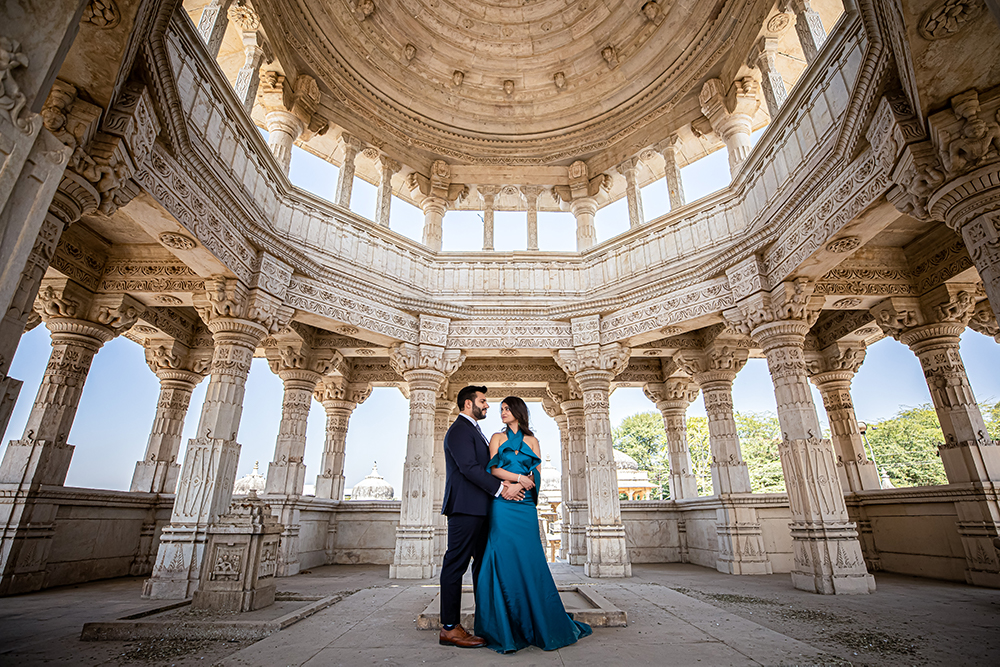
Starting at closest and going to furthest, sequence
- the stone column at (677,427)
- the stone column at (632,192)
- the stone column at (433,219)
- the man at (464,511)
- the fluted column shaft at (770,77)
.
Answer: the man at (464,511) < the fluted column shaft at (770,77) < the stone column at (632,192) < the stone column at (433,219) < the stone column at (677,427)

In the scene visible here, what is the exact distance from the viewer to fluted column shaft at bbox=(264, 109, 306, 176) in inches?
422

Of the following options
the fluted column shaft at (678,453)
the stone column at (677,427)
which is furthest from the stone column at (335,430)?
the fluted column shaft at (678,453)

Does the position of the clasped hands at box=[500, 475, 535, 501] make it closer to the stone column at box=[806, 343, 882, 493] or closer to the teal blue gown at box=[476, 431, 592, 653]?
the teal blue gown at box=[476, 431, 592, 653]

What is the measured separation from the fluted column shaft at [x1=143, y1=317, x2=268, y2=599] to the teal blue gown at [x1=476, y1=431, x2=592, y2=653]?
18.2ft

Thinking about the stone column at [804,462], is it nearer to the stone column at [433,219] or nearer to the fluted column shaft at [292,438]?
the stone column at [433,219]

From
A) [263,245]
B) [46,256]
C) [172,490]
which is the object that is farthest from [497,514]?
[172,490]

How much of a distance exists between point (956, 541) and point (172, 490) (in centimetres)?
1629

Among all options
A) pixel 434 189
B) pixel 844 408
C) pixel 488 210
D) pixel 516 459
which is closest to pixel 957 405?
pixel 844 408

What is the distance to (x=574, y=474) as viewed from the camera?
14086mm

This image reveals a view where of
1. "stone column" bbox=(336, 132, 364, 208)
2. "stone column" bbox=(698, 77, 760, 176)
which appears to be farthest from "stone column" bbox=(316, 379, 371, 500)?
"stone column" bbox=(698, 77, 760, 176)

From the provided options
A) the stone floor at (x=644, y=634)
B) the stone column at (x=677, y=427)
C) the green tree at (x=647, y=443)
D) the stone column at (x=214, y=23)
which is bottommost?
the stone floor at (x=644, y=634)

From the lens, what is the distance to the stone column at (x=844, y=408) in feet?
37.4

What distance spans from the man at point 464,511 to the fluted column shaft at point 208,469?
5.27 m

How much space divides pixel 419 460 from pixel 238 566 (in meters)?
4.79
